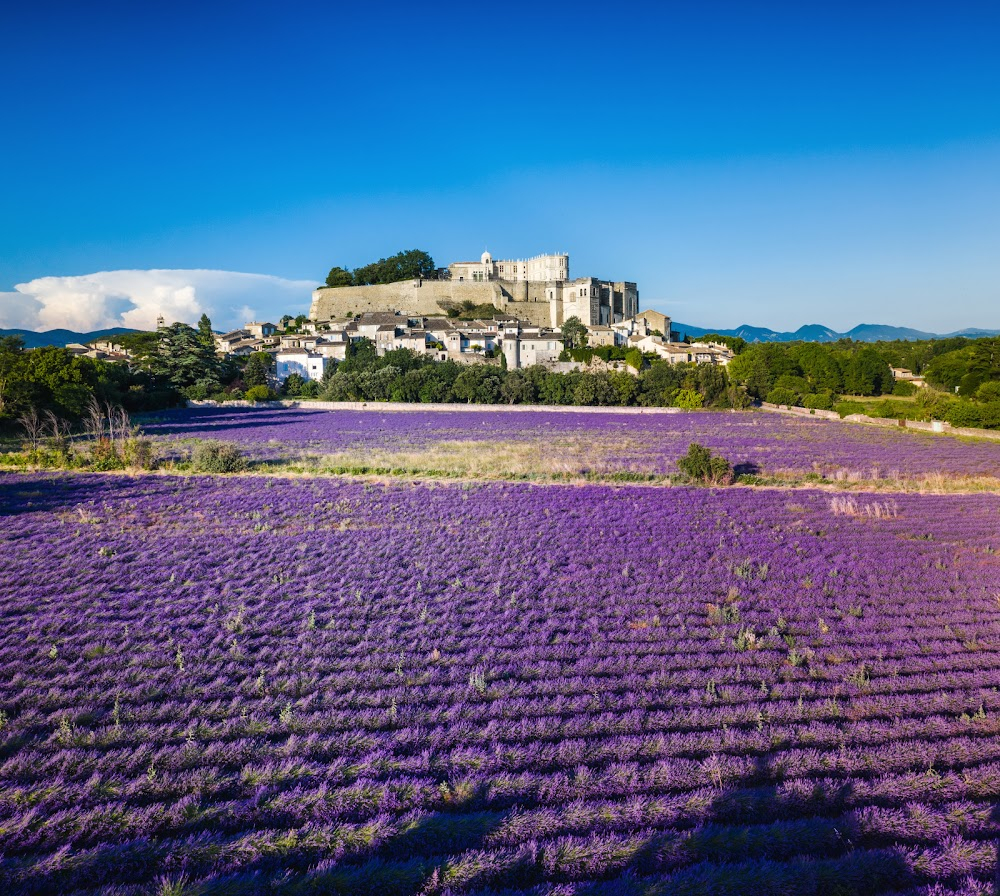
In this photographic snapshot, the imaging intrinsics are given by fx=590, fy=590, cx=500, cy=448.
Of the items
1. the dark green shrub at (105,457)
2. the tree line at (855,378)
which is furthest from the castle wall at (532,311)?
the dark green shrub at (105,457)

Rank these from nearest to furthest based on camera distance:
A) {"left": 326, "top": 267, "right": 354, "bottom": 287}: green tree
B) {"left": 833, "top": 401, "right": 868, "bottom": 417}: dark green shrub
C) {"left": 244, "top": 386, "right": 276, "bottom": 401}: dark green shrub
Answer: {"left": 833, "top": 401, "right": 868, "bottom": 417}: dark green shrub, {"left": 244, "top": 386, "right": 276, "bottom": 401}: dark green shrub, {"left": 326, "top": 267, "right": 354, "bottom": 287}: green tree

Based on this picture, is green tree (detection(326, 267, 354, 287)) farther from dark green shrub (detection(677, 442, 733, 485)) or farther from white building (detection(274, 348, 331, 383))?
dark green shrub (detection(677, 442, 733, 485))

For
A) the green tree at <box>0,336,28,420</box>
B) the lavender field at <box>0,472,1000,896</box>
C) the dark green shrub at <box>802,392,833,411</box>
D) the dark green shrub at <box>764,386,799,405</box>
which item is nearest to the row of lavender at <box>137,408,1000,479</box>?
the dark green shrub at <box>802,392,833,411</box>

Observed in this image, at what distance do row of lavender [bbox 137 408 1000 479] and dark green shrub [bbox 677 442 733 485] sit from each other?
1954mm

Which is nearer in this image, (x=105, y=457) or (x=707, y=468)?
(x=707, y=468)

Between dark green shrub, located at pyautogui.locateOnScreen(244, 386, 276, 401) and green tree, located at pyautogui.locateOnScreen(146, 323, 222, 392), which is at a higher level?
green tree, located at pyautogui.locateOnScreen(146, 323, 222, 392)

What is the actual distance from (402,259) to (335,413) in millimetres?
76532

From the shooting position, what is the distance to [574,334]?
3484 inches

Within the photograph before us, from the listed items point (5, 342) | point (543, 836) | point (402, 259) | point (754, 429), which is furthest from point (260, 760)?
point (402, 259)

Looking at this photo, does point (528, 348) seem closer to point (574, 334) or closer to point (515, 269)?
point (574, 334)

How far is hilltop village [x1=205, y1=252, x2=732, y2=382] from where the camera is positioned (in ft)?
255

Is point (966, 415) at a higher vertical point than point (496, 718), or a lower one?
higher

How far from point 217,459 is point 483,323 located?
70900 mm

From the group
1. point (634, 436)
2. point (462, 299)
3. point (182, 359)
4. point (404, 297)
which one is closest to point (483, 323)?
point (462, 299)
